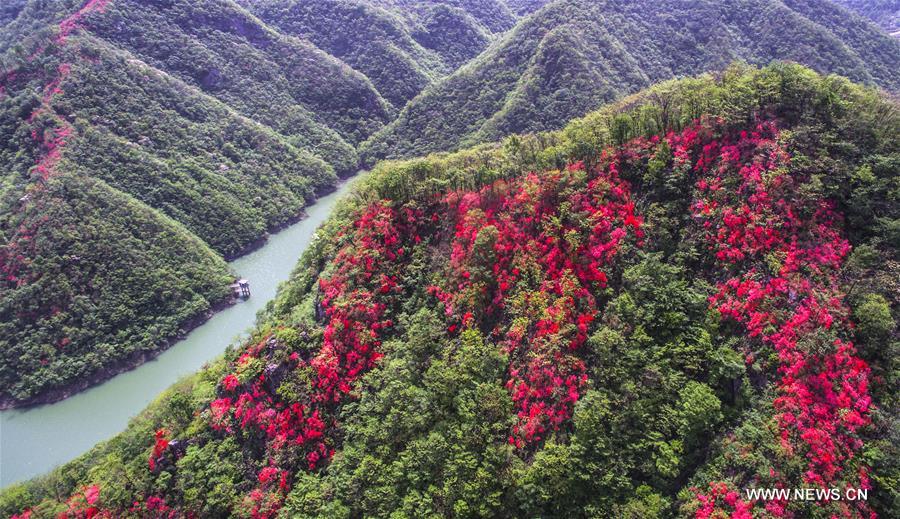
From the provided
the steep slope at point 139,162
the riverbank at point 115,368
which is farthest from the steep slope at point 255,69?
the riverbank at point 115,368

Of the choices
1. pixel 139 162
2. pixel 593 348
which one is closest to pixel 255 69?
pixel 139 162

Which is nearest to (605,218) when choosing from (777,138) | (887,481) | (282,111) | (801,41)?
(777,138)

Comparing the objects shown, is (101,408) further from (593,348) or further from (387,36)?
(387,36)

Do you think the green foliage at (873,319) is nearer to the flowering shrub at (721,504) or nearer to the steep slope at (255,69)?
the flowering shrub at (721,504)

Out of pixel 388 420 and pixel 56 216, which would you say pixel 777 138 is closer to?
pixel 388 420

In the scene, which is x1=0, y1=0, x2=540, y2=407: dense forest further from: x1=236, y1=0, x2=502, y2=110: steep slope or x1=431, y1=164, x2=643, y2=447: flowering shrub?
x1=431, y1=164, x2=643, y2=447: flowering shrub
